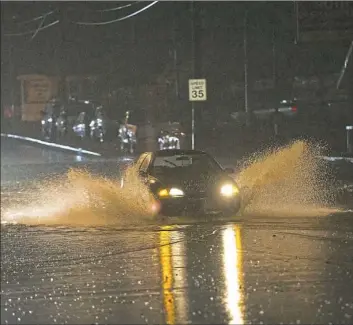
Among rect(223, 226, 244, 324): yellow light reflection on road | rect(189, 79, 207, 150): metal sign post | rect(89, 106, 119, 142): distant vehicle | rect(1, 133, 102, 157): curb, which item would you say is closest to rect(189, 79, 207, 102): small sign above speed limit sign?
rect(189, 79, 207, 150): metal sign post

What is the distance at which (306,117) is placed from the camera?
38.0 m

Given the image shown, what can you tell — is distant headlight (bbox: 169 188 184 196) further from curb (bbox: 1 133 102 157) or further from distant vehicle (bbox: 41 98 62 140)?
distant vehicle (bbox: 41 98 62 140)

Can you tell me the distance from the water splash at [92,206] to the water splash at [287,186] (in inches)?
80.5

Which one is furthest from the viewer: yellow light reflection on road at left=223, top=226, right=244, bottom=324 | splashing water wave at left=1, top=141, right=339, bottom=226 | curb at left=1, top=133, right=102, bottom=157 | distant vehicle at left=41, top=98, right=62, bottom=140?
distant vehicle at left=41, top=98, right=62, bottom=140

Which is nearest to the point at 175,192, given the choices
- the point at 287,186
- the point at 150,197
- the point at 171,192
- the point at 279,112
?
the point at 171,192

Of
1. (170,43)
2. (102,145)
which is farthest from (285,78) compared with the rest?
(102,145)

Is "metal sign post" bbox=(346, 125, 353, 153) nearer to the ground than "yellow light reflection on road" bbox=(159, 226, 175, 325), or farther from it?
farther from it

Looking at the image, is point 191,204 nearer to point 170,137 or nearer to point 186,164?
point 186,164

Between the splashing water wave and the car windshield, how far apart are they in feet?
1.82

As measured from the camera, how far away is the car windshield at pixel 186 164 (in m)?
15.9

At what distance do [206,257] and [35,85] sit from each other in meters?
53.5

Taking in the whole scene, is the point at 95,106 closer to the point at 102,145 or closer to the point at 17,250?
the point at 102,145

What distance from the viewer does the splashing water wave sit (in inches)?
611

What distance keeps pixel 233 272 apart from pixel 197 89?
56.3 feet
